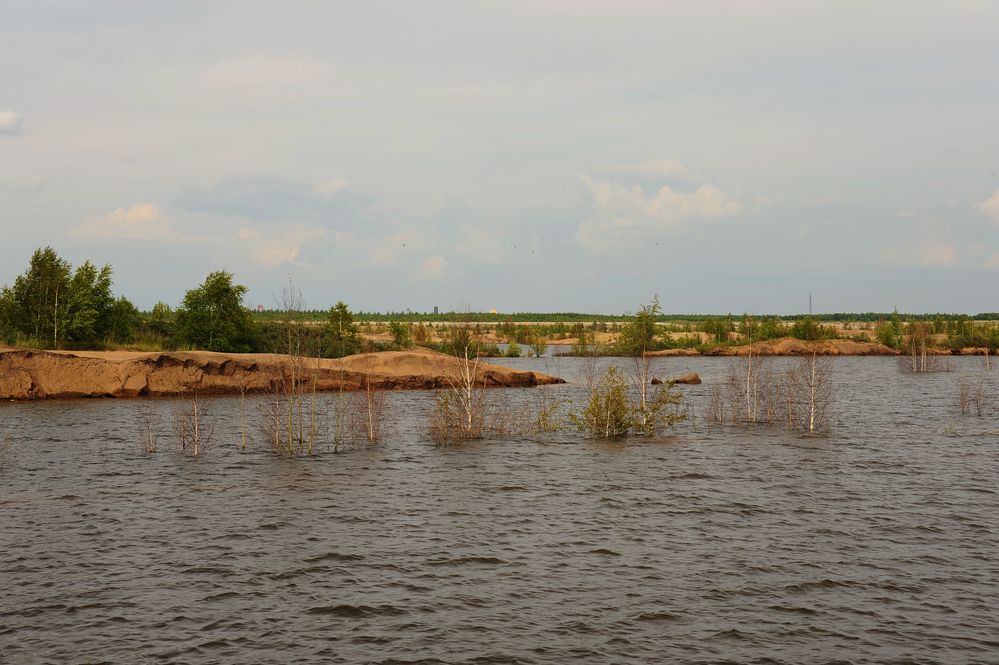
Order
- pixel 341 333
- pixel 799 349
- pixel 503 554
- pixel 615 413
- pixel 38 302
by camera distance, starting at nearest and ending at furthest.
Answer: pixel 503 554
pixel 615 413
pixel 38 302
pixel 341 333
pixel 799 349

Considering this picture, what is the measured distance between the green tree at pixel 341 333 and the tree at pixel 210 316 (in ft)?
25.2

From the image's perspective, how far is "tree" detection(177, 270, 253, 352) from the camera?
54.8 meters

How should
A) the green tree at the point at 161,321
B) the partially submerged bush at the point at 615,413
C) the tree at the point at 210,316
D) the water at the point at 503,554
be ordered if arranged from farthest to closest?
the green tree at the point at 161,321 → the tree at the point at 210,316 → the partially submerged bush at the point at 615,413 → the water at the point at 503,554

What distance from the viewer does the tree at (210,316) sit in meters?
54.8

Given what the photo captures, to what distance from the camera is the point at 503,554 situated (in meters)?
16.4

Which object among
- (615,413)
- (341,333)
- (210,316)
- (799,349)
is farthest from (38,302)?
(799,349)

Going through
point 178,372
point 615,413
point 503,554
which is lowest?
point 503,554

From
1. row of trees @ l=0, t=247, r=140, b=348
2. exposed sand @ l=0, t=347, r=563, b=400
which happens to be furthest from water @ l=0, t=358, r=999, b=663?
row of trees @ l=0, t=247, r=140, b=348

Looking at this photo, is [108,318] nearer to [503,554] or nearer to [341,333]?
[341,333]

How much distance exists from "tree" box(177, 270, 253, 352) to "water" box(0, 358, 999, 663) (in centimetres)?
2639

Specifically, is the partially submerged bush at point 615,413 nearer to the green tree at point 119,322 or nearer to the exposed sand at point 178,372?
the exposed sand at point 178,372

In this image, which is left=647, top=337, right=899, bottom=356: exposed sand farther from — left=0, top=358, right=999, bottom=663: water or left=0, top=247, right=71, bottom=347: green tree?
left=0, top=358, right=999, bottom=663: water

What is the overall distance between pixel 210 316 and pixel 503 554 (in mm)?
43053

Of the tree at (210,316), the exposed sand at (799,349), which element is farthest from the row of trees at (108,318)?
the exposed sand at (799,349)
